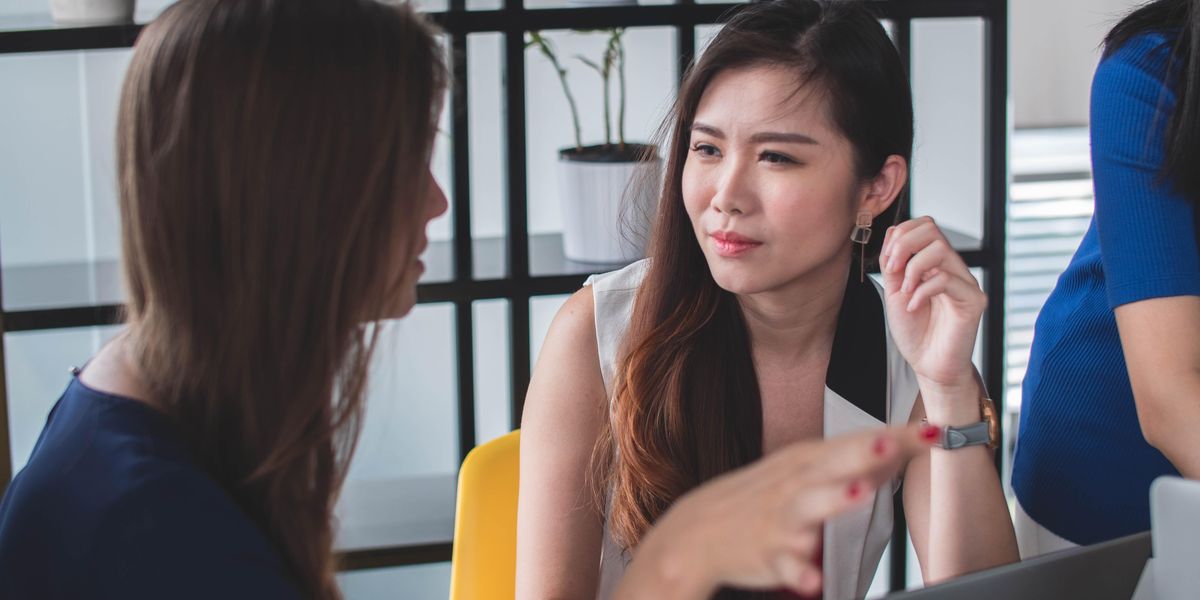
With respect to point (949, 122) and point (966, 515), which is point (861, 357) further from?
point (949, 122)

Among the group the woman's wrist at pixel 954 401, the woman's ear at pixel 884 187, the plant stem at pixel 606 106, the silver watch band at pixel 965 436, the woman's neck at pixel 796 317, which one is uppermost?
the plant stem at pixel 606 106

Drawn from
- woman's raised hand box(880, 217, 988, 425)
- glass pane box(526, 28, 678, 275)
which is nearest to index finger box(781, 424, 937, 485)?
woman's raised hand box(880, 217, 988, 425)

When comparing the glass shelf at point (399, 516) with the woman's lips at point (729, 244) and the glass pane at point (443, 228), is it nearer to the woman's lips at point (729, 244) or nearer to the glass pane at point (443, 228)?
the glass pane at point (443, 228)

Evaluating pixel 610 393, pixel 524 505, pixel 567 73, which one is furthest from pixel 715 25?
pixel 524 505

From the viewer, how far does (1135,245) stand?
141cm

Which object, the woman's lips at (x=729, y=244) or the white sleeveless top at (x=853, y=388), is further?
the white sleeveless top at (x=853, y=388)

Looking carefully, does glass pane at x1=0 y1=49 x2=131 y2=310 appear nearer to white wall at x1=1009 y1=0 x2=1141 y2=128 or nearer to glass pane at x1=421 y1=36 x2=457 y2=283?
glass pane at x1=421 y1=36 x2=457 y2=283

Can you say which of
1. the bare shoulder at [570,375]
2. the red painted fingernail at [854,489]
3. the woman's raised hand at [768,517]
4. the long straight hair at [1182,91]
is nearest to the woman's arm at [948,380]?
the long straight hair at [1182,91]

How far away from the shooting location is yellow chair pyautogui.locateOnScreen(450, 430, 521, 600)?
1580 mm

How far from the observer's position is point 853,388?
1.68 m

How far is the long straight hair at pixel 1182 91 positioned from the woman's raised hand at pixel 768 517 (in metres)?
0.71

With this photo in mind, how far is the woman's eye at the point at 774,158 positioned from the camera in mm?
1539

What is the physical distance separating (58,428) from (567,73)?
162 centimetres

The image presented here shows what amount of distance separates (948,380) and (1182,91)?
1.31 ft
